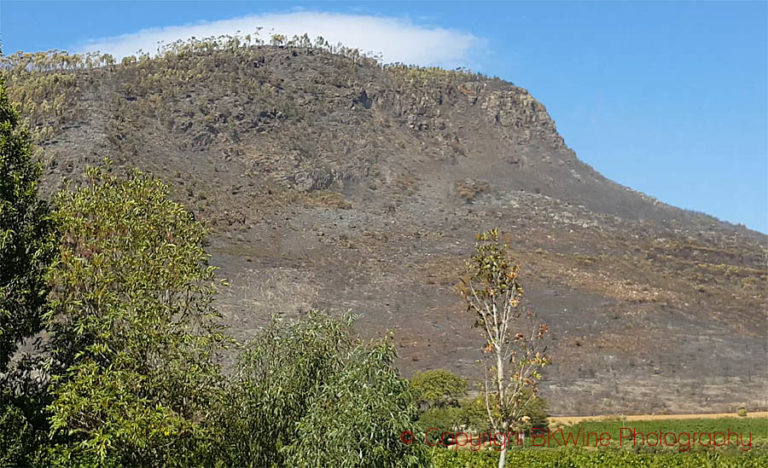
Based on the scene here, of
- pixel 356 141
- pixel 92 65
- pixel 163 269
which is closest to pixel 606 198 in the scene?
pixel 356 141

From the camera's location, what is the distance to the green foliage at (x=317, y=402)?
1636 cm

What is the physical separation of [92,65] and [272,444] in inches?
4256

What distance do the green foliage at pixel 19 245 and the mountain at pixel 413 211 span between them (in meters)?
37.3

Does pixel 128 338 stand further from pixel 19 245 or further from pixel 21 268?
pixel 19 245

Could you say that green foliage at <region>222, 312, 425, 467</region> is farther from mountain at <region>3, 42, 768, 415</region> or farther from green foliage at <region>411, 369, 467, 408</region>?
mountain at <region>3, 42, 768, 415</region>

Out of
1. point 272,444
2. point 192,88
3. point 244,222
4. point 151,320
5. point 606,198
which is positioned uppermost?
point 192,88

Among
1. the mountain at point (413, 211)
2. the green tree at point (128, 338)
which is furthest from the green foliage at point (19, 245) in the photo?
the mountain at point (413, 211)

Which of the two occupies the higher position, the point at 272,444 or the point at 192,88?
the point at 192,88

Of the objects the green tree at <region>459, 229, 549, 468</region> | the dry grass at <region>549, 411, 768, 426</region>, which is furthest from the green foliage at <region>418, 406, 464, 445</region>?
the green tree at <region>459, 229, 549, 468</region>

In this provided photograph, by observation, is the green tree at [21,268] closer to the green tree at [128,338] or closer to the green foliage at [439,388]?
the green tree at [128,338]

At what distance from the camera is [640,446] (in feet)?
123

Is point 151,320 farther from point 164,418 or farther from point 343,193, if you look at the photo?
point 343,193

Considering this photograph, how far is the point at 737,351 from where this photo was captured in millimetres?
68000

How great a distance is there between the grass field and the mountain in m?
7.82
